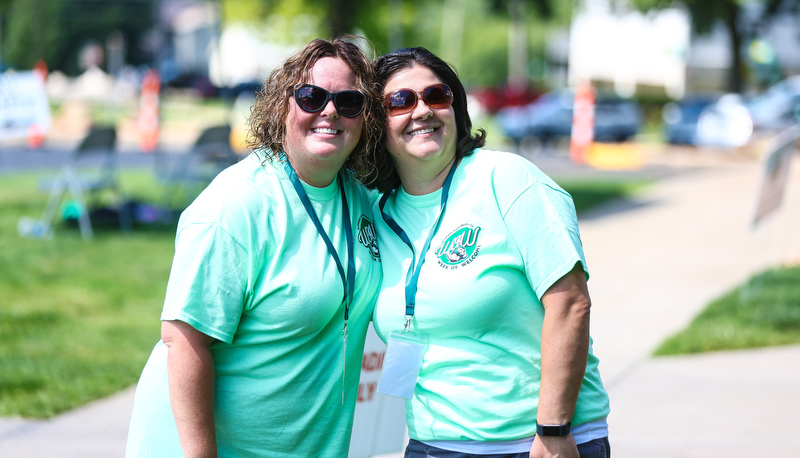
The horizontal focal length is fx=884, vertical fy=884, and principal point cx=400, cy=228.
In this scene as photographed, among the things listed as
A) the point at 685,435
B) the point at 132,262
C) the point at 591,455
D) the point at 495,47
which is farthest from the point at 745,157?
the point at 495,47

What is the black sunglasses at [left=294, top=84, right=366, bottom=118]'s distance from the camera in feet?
7.29

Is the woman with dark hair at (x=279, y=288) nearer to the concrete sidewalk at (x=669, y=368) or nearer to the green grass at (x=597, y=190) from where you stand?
the concrete sidewalk at (x=669, y=368)

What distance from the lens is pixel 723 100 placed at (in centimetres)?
2747

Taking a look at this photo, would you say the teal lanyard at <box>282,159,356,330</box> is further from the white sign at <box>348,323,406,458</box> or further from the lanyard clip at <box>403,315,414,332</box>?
the white sign at <box>348,323,406,458</box>

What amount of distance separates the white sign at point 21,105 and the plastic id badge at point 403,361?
30.5 ft

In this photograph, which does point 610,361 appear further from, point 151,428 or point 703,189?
point 703,189

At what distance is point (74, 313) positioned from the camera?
22.5ft

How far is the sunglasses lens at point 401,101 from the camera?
92.0 inches

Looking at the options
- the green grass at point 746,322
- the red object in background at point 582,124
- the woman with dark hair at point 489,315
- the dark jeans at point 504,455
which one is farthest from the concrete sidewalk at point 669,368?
the red object in background at point 582,124

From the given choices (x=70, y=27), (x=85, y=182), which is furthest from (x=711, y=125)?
(x=85, y=182)

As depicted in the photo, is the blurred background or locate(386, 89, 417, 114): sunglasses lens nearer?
locate(386, 89, 417, 114): sunglasses lens

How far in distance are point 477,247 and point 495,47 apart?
62.7 meters

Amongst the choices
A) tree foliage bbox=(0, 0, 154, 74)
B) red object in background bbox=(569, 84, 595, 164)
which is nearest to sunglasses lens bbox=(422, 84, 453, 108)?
tree foliage bbox=(0, 0, 154, 74)

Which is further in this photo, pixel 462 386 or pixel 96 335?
pixel 96 335
